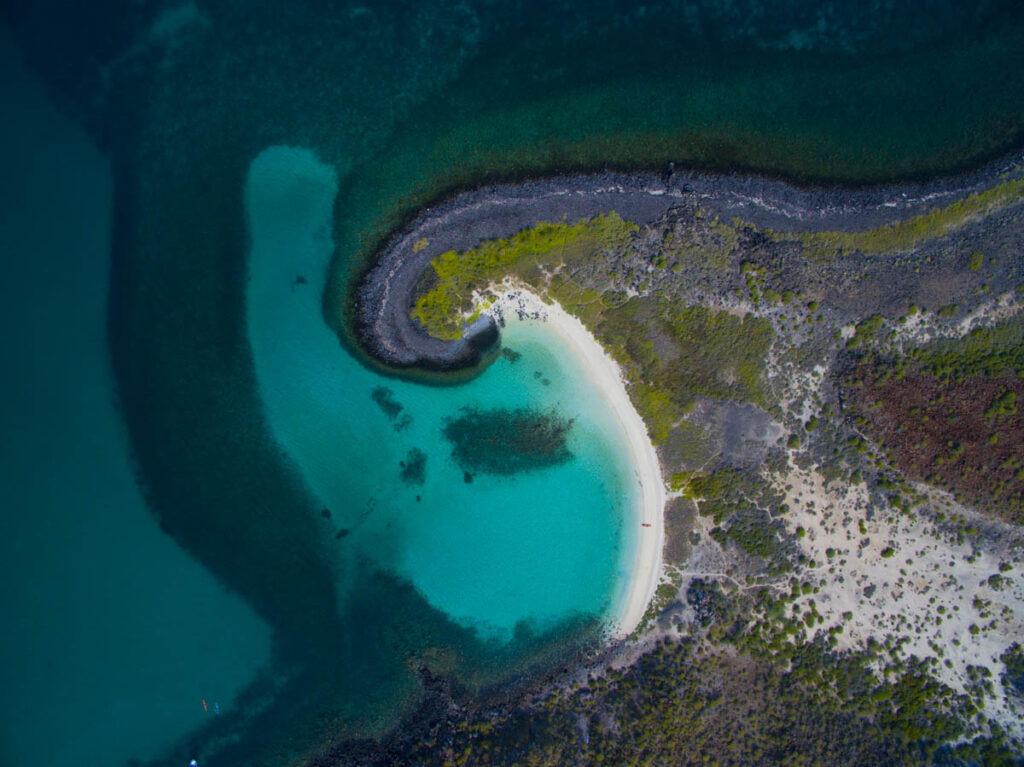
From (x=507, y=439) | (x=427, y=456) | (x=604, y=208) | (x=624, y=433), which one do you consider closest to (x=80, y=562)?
(x=427, y=456)

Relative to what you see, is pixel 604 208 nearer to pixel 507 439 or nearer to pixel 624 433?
pixel 624 433

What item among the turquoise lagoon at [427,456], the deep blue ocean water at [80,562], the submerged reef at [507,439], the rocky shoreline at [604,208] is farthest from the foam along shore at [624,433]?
the deep blue ocean water at [80,562]

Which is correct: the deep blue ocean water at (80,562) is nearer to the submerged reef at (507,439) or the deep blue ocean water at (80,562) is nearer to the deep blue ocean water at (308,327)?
the deep blue ocean water at (308,327)

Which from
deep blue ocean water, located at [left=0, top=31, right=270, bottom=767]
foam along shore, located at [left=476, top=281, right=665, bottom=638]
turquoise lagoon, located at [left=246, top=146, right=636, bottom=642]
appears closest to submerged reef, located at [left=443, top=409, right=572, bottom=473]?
turquoise lagoon, located at [left=246, top=146, right=636, bottom=642]

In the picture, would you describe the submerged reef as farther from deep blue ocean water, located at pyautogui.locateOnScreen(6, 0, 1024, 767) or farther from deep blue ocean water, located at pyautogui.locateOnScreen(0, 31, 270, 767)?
deep blue ocean water, located at pyautogui.locateOnScreen(0, 31, 270, 767)

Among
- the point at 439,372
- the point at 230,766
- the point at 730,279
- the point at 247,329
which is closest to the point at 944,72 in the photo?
the point at 730,279

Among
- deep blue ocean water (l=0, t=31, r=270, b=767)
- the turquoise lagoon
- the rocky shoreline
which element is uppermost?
the rocky shoreline
